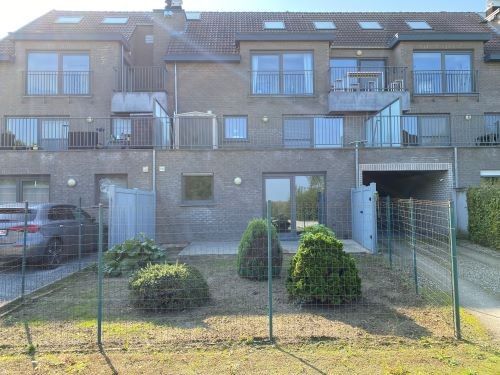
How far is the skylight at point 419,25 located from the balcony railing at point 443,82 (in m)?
3.28

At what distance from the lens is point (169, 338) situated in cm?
508

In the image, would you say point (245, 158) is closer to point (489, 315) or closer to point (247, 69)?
point (247, 69)

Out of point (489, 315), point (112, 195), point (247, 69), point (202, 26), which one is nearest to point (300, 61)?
point (247, 69)

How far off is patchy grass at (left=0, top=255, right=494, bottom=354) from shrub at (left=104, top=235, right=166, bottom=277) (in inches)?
51.0

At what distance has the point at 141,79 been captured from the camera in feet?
61.8

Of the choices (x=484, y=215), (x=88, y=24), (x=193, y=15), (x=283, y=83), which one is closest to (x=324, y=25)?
(x=283, y=83)

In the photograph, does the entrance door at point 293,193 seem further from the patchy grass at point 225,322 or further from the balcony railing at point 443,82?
the balcony railing at point 443,82

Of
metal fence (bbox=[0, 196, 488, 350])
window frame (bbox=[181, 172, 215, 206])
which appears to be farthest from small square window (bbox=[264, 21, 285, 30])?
metal fence (bbox=[0, 196, 488, 350])

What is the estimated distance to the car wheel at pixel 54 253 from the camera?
9453mm

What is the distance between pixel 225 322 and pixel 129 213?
6.50 metres

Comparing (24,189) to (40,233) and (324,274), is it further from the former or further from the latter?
(324,274)

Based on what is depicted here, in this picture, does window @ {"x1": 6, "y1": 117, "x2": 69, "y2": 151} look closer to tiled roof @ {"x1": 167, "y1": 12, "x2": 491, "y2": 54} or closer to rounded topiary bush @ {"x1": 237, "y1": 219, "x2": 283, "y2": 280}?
tiled roof @ {"x1": 167, "y1": 12, "x2": 491, "y2": 54}

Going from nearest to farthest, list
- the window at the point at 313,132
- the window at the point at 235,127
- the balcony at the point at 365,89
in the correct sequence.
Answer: the window at the point at 313,132 → the balcony at the point at 365,89 → the window at the point at 235,127

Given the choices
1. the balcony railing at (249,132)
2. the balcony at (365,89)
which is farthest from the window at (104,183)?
the balcony at (365,89)
